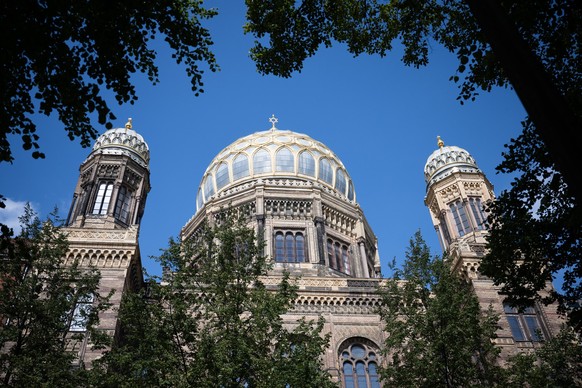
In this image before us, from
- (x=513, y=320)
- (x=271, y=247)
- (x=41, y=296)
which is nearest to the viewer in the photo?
(x=41, y=296)

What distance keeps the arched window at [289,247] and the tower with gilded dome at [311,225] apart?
0.19 feet

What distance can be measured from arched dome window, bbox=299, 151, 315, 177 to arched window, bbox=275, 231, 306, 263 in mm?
5862

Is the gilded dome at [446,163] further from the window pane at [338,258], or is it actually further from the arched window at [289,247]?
the arched window at [289,247]

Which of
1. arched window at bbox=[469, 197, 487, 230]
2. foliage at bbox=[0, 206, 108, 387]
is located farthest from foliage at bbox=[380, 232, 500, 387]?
arched window at bbox=[469, 197, 487, 230]

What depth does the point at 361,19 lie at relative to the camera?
13.2m

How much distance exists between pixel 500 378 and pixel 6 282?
14.3 m

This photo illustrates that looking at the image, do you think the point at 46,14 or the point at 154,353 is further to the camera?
the point at 154,353

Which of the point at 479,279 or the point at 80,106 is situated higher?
the point at 479,279

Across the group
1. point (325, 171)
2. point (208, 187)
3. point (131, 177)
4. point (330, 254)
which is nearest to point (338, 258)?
point (330, 254)

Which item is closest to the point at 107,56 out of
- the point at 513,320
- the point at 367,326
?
the point at 367,326

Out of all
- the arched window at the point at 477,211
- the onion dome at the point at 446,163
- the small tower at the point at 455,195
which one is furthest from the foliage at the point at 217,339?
the onion dome at the point at 446,163

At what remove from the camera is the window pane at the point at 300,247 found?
29.1m

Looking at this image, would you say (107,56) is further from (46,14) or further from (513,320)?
(513,320)

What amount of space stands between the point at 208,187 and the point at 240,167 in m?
2.90
